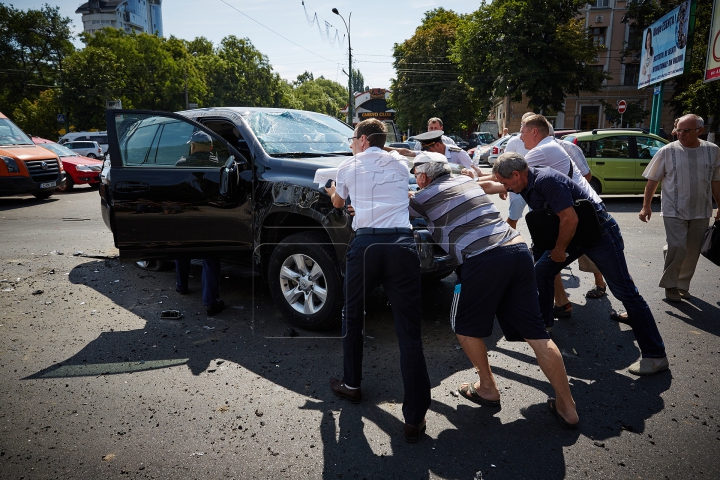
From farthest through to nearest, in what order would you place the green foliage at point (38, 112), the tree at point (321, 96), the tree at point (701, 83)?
1. the tree at point (321, 96)
2. the green foliage at point (38, 112)
3. the tree at point (701, 83)

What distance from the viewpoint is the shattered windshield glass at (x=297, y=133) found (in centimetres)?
496

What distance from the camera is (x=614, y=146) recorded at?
11688mm

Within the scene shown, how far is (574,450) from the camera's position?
2.78 m

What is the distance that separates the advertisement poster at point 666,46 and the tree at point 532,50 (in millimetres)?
10212

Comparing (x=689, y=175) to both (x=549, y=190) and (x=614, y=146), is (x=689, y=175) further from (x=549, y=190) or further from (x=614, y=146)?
(x=614, y=146)

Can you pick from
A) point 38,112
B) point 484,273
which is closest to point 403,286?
point 484,273

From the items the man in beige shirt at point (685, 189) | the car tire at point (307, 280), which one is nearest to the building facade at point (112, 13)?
the car tire at point (307, 280)

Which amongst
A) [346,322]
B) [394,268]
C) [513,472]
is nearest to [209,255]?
[346,322]

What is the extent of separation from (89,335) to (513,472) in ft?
12.4

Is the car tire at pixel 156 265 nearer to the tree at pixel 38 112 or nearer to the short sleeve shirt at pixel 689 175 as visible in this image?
the short sleeve shirt at pixel 689 175

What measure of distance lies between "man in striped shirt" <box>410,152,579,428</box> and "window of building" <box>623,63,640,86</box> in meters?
46.8

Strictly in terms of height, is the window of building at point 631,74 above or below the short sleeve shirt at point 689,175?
above

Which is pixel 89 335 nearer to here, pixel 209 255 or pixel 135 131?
pixel 209 255

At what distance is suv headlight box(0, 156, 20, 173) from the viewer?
12477 mm
